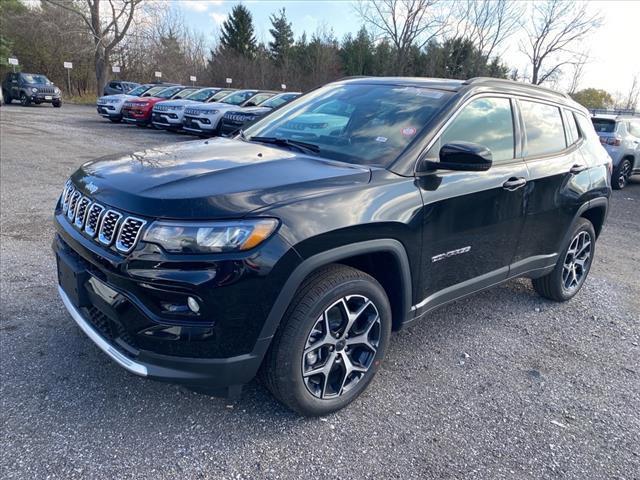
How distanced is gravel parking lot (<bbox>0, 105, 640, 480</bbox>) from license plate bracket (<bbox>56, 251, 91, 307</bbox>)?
55 cm

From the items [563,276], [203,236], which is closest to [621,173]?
[563,276]

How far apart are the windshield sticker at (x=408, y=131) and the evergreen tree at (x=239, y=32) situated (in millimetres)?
51414

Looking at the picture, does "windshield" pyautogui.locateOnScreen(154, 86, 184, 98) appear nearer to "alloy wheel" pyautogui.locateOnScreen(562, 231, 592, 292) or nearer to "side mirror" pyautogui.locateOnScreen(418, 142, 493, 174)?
"alloy wheel" pyautogui.locateOnScreen(562, 231, 592, 292)

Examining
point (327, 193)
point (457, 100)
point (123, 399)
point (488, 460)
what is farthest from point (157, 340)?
point (457, 100)

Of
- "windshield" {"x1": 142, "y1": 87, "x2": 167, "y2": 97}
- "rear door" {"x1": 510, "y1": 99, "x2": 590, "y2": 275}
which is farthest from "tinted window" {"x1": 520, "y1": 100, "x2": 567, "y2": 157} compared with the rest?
"windshield" {"x1": 142, "y1": 87, "x2": 167, "y2": 97}

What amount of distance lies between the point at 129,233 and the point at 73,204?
77 centimetres

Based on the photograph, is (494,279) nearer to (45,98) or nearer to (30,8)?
(45,98)

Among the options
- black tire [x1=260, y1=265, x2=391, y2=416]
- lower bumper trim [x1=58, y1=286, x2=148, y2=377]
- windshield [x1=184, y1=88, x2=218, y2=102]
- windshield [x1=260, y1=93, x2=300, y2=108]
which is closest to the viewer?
lower bumper trim [x1=58, y1=286, x2=148, y2=377]

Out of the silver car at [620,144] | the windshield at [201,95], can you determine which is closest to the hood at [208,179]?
the silver car at [620,144]

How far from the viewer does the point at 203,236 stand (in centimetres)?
211

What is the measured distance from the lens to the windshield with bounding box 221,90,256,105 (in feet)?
53.8

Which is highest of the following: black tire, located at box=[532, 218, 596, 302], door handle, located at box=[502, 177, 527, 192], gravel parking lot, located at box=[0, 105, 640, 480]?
door handle, located at box=[502, 177, 527, 192]

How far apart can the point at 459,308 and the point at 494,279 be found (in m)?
0.73

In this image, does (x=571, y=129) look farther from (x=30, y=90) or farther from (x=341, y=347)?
(x=30, y=90)
